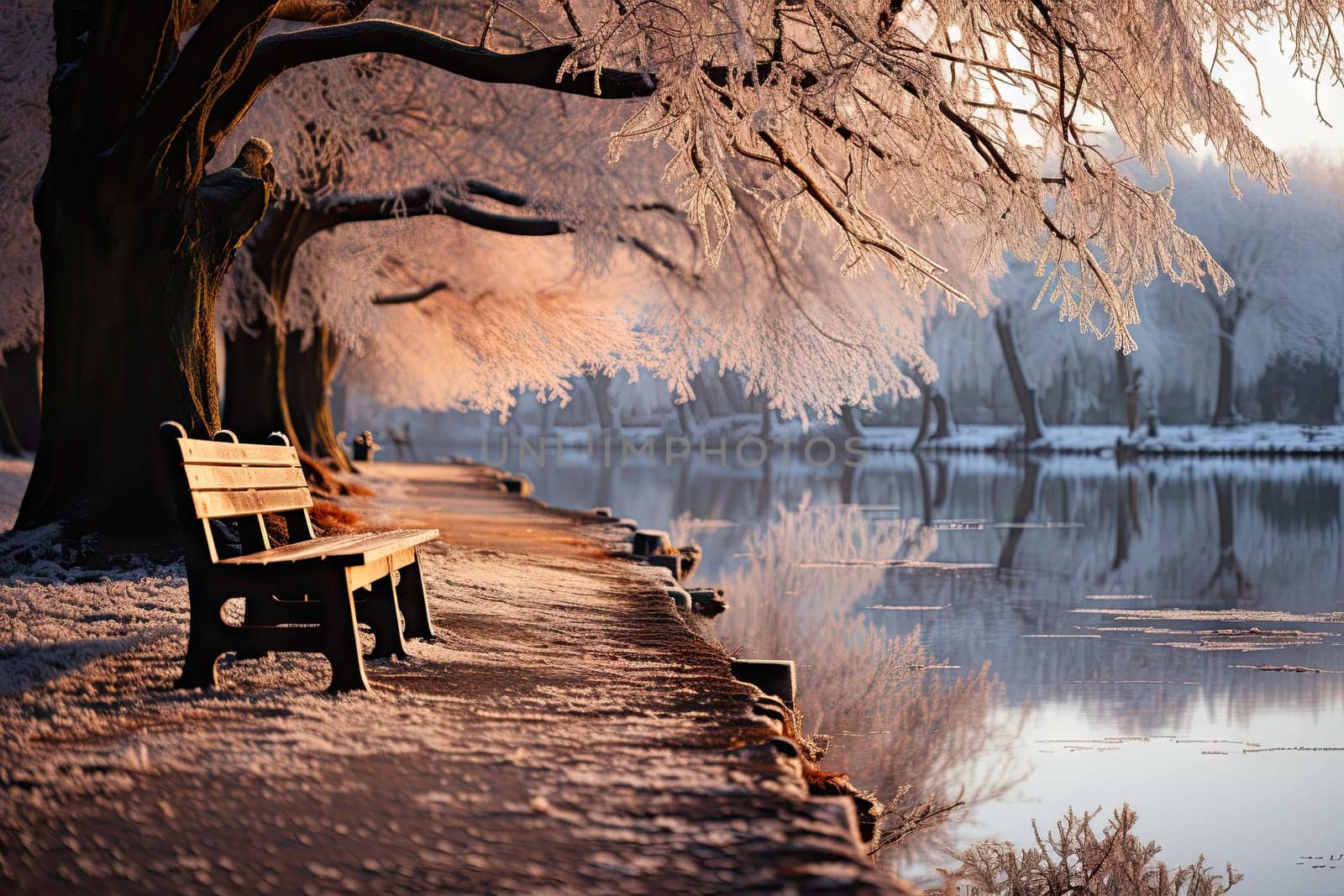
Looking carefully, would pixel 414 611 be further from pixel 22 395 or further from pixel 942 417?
pixel 942 417

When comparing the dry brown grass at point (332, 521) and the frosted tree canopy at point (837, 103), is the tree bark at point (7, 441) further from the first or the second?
the dry brown grass at point (332, 521)

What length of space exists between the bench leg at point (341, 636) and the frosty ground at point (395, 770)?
121 millimetres

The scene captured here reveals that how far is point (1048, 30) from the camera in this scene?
24.4 feet

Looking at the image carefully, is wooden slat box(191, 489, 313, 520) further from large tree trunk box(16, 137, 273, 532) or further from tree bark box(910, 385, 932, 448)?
tree bark box(910, 385, 932, 448)

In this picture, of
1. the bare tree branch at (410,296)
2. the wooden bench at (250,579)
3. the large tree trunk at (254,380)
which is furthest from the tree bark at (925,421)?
the wooden bench at (250,579)

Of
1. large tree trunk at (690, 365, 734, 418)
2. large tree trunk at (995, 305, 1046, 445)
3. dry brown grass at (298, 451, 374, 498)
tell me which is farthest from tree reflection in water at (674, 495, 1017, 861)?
large tree trunk at (690, 365, 734, 418)

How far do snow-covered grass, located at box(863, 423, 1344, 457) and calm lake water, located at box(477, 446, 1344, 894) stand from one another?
2449 centimetres

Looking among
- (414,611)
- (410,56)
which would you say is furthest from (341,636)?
(410,56)

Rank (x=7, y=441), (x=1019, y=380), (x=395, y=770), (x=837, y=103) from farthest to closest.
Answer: (x=1019, y=380)
(x=7, y=441)
(x=837, y=103)
(x=395, y=770)

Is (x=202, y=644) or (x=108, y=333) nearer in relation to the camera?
(x=202, y=644)

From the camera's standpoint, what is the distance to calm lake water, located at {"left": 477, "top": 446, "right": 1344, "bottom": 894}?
6.09 m

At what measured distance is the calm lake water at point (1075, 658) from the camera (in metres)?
6.09

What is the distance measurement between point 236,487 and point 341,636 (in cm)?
90

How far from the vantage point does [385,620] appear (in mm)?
5855
